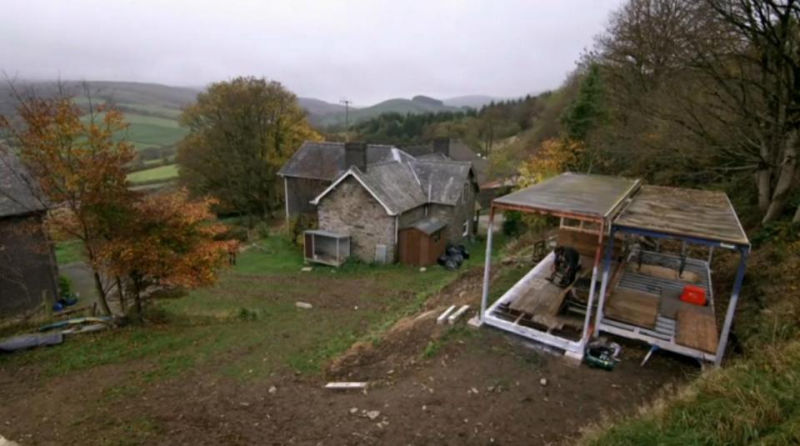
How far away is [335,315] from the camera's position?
1366 cm

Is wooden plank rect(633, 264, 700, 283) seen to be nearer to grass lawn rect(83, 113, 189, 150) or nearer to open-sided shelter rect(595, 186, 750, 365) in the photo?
open-sided shelter rect(595, 186, 750, 365)

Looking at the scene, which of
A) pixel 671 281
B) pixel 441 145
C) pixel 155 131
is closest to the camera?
pixel 671 281

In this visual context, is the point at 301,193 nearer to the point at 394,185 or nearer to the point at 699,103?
the point at 394,185

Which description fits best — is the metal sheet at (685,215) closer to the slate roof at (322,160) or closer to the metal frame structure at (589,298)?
the metal frame structure at (589,298)

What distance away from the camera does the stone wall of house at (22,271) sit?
15.1 m

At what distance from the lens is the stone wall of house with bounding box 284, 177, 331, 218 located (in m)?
31.0

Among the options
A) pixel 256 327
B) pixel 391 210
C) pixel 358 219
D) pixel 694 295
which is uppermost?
pixel 694 295

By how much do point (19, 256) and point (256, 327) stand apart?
11.5m

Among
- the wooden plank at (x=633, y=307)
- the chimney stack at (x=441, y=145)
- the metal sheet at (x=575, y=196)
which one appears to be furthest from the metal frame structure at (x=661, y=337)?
the chimney stack at (x=441, y=145)

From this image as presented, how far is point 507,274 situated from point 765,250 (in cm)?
663

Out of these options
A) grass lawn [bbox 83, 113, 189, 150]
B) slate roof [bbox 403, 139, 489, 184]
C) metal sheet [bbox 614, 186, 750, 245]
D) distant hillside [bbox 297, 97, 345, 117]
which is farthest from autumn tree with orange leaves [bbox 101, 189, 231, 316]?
distant hillside [bbox 297, 97, 345, 117]

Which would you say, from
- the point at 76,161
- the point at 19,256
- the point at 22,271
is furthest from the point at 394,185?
the point at 22,271

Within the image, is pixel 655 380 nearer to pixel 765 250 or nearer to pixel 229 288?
pixel 765 250

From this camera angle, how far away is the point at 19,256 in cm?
1584
